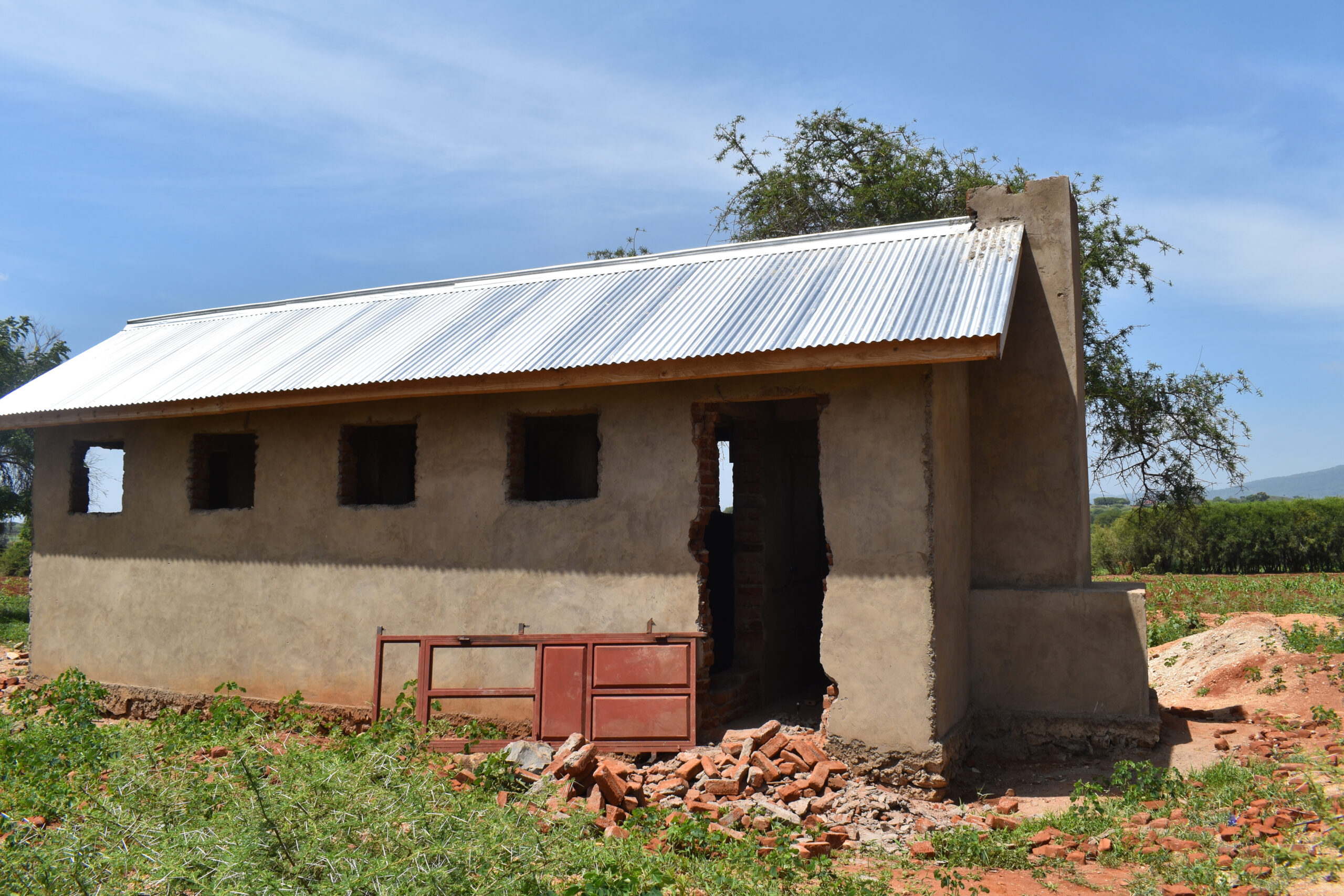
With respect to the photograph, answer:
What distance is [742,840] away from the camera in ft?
19.2

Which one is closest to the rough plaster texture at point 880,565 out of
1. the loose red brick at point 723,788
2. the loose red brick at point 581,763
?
the loose red brick at point 723,788

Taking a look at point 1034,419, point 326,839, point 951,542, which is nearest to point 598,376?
point 951,542

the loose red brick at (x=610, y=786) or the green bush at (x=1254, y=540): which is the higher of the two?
the green bush at (x=1254, y=540)

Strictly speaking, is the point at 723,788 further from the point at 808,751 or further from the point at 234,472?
the point at 234,472

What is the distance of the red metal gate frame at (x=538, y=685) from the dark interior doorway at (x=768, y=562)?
0.70 m

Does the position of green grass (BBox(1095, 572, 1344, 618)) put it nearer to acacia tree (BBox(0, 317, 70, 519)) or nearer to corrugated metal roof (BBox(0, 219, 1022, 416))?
corrugated metal roof (BBox(0, 219, 1022, 416))

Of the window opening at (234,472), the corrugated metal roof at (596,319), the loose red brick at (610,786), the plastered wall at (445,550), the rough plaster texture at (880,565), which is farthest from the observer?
the window opening at (234,472)

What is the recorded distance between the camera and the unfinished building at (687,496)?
24.1ft

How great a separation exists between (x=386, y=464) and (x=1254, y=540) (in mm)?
23521

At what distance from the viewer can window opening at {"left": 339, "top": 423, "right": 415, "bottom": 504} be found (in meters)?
11.9

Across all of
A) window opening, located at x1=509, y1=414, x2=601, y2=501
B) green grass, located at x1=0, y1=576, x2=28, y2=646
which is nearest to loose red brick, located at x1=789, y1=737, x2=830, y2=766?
window opening, located at x1=509, y1=414, x2=601, y2=501

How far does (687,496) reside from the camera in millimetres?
7914

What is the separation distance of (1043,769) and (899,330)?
395cm

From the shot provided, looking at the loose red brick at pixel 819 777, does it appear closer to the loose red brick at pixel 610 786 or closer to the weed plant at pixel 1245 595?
the loose red brick at pixel 610 786
